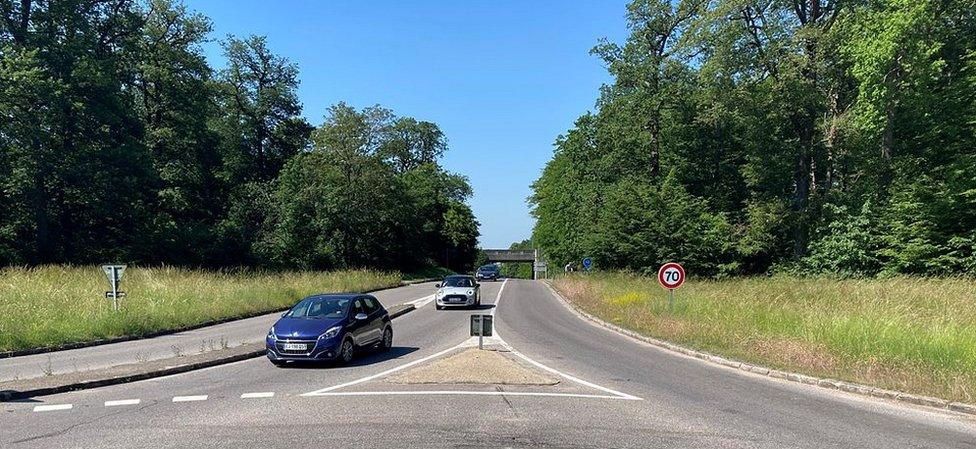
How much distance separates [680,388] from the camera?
10164mm

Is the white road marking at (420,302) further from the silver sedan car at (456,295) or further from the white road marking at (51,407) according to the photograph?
the white road marking at (51,407)

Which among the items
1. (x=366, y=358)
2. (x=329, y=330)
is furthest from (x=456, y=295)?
(x=329, y=330)

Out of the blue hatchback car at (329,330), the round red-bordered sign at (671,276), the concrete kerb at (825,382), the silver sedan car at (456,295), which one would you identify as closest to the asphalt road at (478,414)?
the concrete kerb at (825,382)

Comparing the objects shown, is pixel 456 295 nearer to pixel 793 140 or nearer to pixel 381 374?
pixel 381 374

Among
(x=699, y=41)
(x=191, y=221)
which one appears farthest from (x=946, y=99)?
(x=191, y=221)

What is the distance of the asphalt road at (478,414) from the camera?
6.89 meters

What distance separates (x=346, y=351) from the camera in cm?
1313

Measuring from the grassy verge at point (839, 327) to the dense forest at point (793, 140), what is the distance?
12646 millimetres

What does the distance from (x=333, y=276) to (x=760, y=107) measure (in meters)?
29.7

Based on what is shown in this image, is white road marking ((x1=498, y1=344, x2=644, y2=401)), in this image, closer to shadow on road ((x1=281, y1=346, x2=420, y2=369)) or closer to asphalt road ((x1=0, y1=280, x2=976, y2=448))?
asphalt road ((x1=0, y1=280, x2=976, y2=448))

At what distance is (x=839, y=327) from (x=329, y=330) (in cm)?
1128

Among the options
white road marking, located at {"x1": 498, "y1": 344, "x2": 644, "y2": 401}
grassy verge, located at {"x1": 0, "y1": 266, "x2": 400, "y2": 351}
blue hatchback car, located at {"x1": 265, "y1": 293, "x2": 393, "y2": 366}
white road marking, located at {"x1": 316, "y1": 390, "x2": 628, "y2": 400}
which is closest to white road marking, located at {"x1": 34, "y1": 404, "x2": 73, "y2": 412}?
white road marking, located at {"x1": 316, "y1": 390, "x2": 628, "y2": 400}

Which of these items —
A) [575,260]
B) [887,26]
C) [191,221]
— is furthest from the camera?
[575,260]

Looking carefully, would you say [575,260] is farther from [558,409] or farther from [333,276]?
[558,409]
